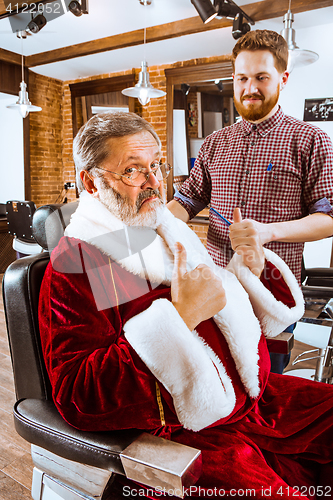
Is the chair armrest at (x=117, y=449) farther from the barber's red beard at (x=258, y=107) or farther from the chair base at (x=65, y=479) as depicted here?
the barber's red beard at (x=258, y=107)

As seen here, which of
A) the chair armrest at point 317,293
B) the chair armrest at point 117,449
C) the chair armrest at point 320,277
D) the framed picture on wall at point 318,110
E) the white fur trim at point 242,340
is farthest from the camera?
the framed picture on wall at point 318,110

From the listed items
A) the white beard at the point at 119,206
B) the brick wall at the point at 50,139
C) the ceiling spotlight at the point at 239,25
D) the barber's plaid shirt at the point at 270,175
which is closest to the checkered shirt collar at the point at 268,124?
the barber's plaid shirt at the point at 270,175

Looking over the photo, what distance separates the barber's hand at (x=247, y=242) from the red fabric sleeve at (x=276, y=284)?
0.08 meters

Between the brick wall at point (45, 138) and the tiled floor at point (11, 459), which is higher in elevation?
the brick wall at point (45, 138)

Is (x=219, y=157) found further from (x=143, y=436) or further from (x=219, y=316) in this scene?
(x=143, y=436)

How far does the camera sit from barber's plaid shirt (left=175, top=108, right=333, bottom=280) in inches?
54.9

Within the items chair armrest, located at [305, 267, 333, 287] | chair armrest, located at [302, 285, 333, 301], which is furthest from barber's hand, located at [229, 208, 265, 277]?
chair armrest, located at [305, 267, 333, 287]

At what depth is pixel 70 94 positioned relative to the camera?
6055 mm

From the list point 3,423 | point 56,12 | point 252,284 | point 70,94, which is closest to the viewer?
point 252,284

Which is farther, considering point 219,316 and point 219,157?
point 219,157

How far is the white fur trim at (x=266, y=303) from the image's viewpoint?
1.18 metres

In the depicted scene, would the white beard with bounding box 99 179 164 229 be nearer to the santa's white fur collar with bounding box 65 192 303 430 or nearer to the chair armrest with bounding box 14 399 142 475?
the santa's white fur collar with bounding box 65 192 303 430

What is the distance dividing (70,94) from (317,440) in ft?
20.8

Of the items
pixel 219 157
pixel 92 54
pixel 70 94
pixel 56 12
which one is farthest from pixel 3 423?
pixel 70 94
